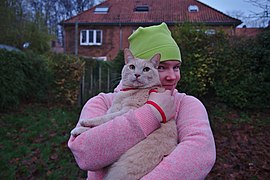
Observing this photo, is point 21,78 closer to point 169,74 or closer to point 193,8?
point 169,74

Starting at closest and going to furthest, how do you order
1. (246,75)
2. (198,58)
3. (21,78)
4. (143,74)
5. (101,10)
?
(143,74), (246,75), (198,58), (21,78), (101,10)

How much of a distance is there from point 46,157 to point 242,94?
570 cm

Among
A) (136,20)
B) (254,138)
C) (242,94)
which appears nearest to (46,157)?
(254,138)

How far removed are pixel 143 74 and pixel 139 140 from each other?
45 cm

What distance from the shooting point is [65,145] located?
18.1 feet

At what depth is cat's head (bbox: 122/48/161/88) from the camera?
5.49 feet

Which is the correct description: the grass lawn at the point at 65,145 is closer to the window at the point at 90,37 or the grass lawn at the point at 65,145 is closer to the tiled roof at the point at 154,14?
the tiled roof at the point at 154,14

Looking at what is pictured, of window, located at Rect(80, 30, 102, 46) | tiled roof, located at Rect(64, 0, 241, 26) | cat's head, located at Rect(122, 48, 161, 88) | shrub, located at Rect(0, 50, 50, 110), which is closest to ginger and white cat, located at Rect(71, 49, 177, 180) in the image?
cat's head, located at Rect(122, 48, 161, 88)

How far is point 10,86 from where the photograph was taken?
26.9 ft

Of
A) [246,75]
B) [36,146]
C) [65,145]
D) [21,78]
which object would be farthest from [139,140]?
[21,78]

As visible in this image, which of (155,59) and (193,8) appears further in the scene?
(193,8)

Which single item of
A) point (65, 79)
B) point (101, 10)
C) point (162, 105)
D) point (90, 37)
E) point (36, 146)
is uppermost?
point (101, 10)

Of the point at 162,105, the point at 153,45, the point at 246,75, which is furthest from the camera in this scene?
the point at 246,75

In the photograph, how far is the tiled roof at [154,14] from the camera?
2110 cm
